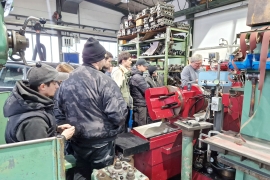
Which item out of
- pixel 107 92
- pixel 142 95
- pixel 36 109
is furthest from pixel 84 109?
pixel 142 95

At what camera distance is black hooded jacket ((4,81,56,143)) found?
0.91m

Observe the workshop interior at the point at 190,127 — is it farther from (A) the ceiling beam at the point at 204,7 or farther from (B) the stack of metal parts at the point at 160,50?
(A) the ceiling beam at the point at 204,7

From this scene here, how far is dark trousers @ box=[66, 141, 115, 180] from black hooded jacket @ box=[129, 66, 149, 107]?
131 centimetres

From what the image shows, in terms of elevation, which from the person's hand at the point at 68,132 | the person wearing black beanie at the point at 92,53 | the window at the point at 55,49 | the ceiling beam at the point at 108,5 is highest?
the ceiling beam at the point at 108,5

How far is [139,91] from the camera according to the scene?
8.62ft

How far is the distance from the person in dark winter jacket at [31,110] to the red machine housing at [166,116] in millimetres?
874

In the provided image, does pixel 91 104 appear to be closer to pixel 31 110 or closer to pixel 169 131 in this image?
pixel 31 110

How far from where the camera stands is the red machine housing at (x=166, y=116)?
1646mm

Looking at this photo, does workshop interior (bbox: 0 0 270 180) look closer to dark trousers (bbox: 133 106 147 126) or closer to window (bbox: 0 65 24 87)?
window (bbox: 0 65 24 87)

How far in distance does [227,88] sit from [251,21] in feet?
1.97

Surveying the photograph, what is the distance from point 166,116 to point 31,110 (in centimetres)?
112

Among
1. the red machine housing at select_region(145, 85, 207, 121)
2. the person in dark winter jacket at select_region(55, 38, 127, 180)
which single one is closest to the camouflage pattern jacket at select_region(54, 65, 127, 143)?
the person in dark winter jacket at select_region(55, 38, 127, 180)

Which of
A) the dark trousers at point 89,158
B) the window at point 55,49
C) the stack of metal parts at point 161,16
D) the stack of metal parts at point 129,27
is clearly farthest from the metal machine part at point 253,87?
the window at point 55,49

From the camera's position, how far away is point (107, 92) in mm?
1280
